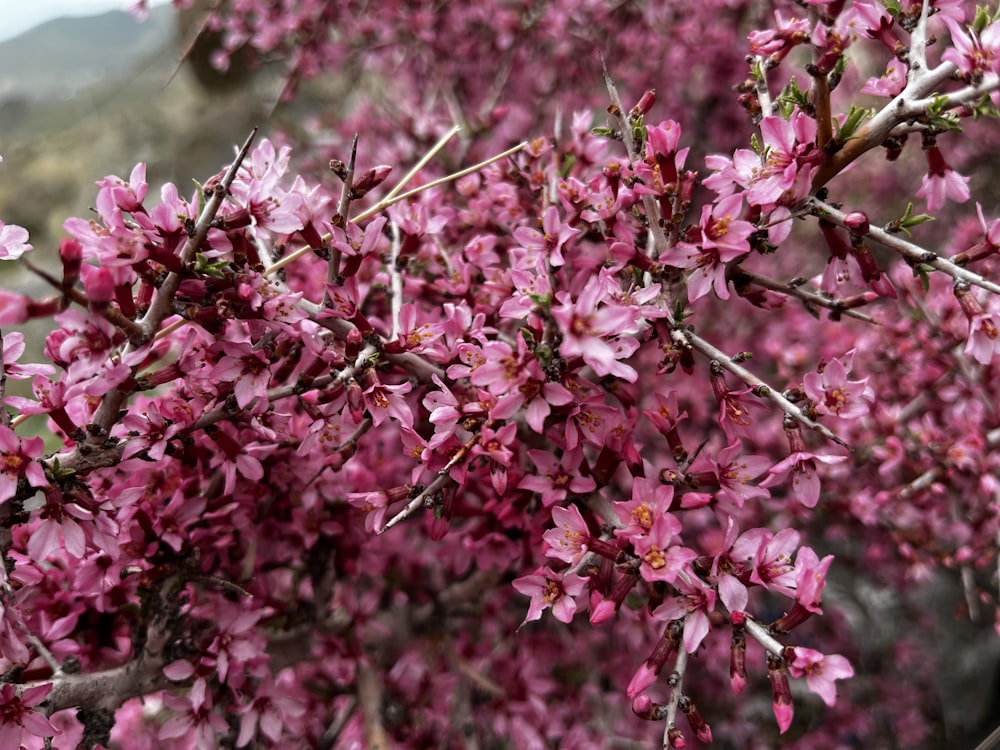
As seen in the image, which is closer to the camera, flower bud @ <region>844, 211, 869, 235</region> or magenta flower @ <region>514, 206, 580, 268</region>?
flower bud @ <region>844, 211, 869, 235</region>

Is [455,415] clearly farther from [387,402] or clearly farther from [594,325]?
[594,325]

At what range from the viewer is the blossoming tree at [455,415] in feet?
3.95

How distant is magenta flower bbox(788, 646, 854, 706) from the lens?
1.17 metres

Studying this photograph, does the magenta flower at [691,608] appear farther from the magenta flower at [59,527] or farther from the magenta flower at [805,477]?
the magenta flower at [59,527]

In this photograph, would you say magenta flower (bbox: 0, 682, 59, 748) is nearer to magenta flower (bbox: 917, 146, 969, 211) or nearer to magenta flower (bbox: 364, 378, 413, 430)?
magenta flower (bbox: 364, 378, 413, 430)

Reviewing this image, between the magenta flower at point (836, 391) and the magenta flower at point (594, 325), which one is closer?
the magenta flower at point (594, 325)

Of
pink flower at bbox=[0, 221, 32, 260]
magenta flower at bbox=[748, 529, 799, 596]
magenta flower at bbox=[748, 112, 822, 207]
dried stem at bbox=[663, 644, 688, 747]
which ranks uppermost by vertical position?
pink flower at bbox=[0, 221, 32, 260]

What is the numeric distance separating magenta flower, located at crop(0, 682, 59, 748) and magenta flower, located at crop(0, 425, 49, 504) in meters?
0.38

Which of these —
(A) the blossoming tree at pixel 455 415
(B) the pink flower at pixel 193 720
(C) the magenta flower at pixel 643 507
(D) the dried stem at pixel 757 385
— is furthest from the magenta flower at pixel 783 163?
(B) the pink flower at pixel 193 720

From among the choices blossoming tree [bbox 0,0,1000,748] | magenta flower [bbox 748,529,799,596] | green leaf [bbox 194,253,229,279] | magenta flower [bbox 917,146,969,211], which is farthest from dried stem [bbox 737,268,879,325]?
green leaf [bbox 194,253,229,279]

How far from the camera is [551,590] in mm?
1319

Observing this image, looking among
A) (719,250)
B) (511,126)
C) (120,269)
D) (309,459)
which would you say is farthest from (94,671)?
(511,126)

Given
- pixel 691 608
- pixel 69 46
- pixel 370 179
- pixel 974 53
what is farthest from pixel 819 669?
pixel 69 46

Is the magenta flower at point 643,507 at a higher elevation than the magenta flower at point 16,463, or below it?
below
